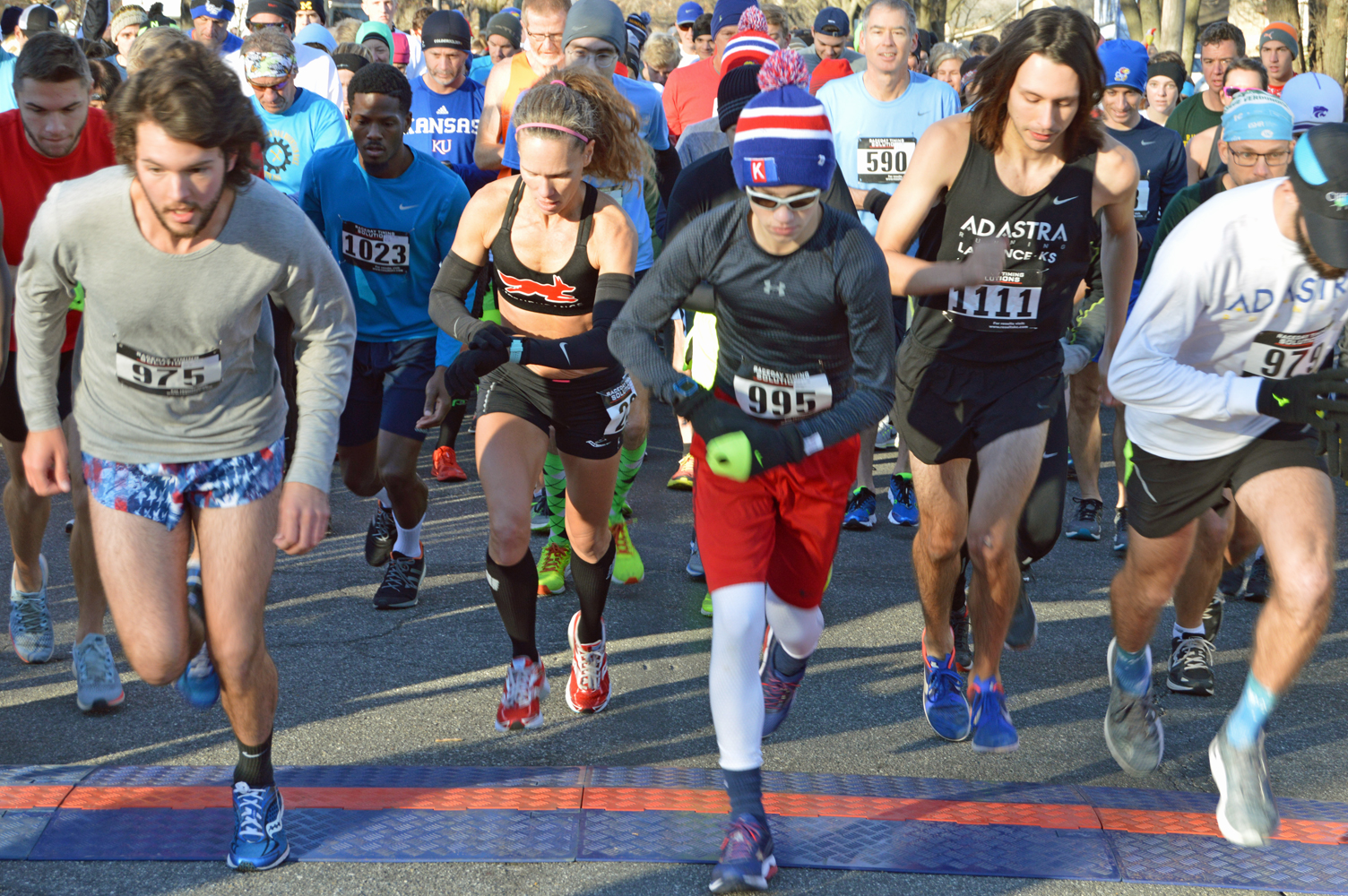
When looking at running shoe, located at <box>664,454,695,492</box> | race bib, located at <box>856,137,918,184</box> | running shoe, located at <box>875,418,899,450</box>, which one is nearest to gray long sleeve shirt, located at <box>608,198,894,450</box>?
race bib, located at <box>856,137,918,184</box>

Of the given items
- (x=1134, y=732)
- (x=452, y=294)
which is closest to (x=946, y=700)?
(x=1134, y=732)

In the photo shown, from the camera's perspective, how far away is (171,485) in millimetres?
3438

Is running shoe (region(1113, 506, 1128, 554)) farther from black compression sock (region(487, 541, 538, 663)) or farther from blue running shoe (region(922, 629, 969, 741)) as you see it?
black compression sock (region(487, 541, 538, 663))

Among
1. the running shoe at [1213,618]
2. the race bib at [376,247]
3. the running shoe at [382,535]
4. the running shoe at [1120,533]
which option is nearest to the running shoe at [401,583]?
the running shoe at [382,535]

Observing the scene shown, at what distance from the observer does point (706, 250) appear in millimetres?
3619

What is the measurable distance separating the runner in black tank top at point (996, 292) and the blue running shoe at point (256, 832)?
2.15 m

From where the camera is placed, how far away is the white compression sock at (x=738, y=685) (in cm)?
344

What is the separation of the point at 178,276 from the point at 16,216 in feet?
5.42

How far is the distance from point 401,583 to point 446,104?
143 inches

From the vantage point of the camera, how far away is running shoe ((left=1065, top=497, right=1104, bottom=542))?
693cm

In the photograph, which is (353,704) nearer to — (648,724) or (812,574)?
Answer: (648,724)

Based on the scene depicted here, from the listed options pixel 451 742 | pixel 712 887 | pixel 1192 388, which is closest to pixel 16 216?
pixel 451 742

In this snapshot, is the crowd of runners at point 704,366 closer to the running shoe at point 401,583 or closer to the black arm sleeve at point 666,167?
the running shoe at point 401,583

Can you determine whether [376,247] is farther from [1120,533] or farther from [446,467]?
[1120,533]
